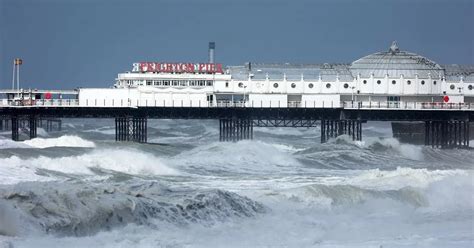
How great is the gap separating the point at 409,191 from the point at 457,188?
5.75ft

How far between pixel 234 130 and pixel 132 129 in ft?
26.2

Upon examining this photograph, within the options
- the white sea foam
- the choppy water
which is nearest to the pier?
the white sea foam

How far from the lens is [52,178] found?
33.7 meters

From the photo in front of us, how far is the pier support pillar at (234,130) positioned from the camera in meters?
64.7

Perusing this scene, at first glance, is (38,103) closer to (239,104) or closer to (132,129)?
(132,129)

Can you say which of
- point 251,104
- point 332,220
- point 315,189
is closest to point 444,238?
point 332,220

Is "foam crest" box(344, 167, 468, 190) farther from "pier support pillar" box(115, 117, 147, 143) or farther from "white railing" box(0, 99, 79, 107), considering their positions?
"white railing" box(0, 99, 79, 107)

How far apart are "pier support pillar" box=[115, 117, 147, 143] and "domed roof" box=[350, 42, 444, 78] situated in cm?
1921

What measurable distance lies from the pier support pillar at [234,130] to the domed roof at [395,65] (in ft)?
41.1

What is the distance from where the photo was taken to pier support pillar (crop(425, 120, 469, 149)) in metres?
67.4

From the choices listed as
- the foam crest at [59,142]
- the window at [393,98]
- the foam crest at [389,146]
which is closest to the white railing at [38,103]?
the foam crest at [59,142]

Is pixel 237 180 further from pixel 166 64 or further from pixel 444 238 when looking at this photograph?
pixel 166 64

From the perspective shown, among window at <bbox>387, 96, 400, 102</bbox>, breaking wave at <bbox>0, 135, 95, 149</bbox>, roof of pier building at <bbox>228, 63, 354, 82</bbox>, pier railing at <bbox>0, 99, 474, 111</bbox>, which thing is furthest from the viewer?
window at <bbox>387, 96, 400, 102</bbox>

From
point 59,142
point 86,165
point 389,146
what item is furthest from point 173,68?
point 86,165
